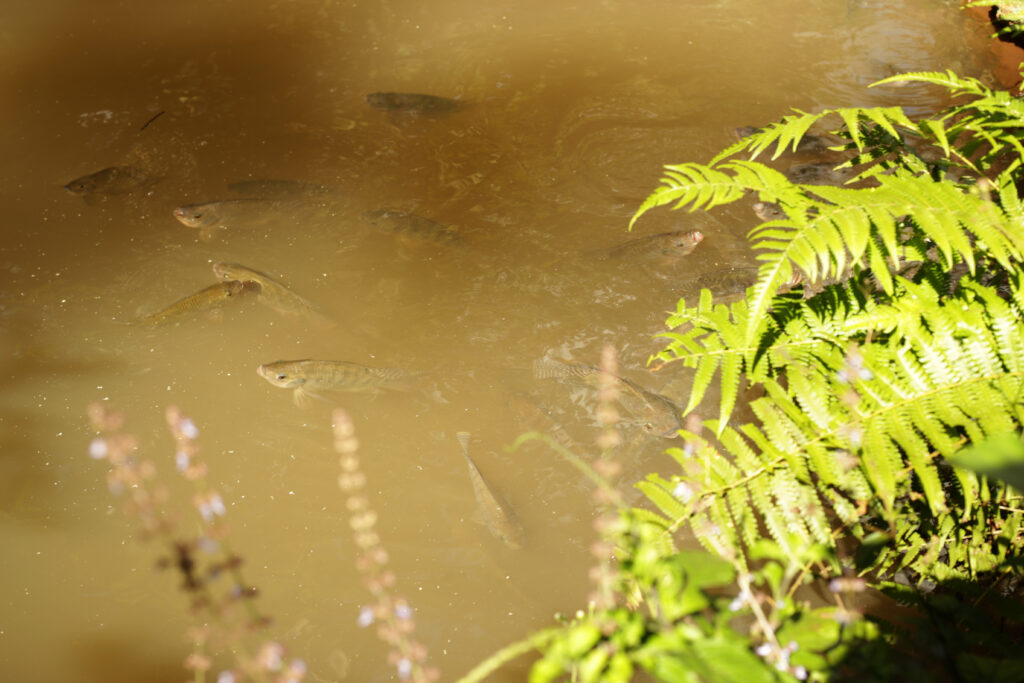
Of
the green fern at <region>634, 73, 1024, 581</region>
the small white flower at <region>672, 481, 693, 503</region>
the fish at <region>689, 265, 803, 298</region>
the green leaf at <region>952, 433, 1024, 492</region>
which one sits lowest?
the fish at <region>689, 265, 803, 298</region>

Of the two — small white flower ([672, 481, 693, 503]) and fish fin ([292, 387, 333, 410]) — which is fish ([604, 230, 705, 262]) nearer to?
fish fin ([292, 387, 333, 410])

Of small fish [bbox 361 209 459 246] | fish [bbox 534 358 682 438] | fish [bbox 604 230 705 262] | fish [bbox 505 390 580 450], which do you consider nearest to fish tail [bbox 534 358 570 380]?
fish [bbox 534 358 682 438]

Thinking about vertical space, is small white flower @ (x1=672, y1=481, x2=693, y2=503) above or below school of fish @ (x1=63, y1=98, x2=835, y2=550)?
above

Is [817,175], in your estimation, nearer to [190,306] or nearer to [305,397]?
[305,397]

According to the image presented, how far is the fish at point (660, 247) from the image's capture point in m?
4.29

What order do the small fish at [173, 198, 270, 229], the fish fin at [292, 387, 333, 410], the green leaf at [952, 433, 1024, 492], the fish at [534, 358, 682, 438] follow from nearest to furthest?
the green leaf at [952, 433, 1024, 492] → the fish at [534, 358, 682, 438] → the fish fin at [292, 387, 333, 410] → the small fish at [173, 198, 270, 229]

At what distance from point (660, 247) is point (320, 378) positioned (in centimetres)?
225

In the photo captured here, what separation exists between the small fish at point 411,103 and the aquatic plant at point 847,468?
3881 millimetres

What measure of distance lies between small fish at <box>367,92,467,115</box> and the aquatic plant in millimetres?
3881

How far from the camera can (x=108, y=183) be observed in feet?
16.0

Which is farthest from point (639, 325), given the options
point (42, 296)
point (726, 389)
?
point (42, 296)

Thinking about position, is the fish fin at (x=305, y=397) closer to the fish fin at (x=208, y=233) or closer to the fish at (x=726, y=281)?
the fish fin at (x=208, y=233)

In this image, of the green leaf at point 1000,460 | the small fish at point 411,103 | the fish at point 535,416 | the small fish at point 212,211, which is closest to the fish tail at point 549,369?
the fish at point 535,416

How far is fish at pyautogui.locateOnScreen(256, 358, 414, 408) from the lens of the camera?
138 inches
